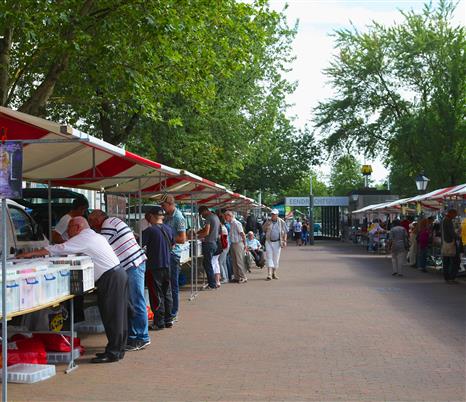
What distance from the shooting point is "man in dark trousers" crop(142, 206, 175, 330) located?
1169 centimetres

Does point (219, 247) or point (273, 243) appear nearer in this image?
point (219, 247)

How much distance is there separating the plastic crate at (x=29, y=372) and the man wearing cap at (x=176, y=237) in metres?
4.13

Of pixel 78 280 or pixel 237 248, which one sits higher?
pixel 237 248

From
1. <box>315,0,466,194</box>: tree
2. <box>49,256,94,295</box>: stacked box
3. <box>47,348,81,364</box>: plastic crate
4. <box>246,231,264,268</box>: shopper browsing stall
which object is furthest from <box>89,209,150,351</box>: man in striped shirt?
<box>315,0,466,194</box>: tree

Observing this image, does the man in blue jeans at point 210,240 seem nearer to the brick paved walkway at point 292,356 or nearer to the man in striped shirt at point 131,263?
the brick paved walkway at point 292,356

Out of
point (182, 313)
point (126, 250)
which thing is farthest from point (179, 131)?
point (126, 250)

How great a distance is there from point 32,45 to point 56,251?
11.9m

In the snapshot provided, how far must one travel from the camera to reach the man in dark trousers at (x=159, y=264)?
1169cm

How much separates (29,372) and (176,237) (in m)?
6.28

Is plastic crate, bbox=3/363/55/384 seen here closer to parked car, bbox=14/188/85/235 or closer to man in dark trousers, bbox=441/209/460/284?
parked car, bbox=14/188/85/235

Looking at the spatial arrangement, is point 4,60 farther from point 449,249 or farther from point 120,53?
point 449,249

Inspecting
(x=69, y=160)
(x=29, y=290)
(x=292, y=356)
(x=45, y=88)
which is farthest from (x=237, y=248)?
(x=29, y=290)

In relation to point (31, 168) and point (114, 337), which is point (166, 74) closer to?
point (31, 168)

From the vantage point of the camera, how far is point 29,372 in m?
8.44
